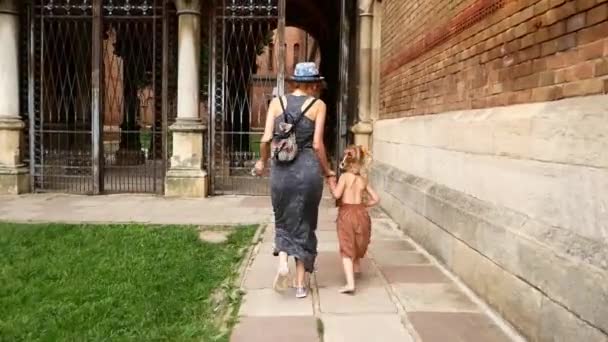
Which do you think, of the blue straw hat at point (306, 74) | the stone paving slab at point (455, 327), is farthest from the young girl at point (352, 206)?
the stone paving slab at point (455, 327)

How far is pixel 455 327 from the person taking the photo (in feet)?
13.5

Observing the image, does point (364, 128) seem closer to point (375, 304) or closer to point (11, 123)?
point (11, 123)

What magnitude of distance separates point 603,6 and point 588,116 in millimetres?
563

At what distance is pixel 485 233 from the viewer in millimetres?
4598

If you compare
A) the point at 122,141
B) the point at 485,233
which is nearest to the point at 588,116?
the point at 485,233

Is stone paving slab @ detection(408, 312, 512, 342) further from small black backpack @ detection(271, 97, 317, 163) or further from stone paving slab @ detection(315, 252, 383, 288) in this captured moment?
small black backpack @ detection(271, 97, 317, 163)

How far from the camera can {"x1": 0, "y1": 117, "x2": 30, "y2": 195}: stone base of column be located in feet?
35.8

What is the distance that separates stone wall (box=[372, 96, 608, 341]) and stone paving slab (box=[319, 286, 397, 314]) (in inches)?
28.6

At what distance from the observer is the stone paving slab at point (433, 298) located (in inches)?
178

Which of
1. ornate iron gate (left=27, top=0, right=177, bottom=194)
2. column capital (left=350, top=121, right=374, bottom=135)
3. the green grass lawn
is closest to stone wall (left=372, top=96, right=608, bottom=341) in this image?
the green grass lawn

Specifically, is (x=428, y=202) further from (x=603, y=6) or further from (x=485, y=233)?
(x=603, y=6)

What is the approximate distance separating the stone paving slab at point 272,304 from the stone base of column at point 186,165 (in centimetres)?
608

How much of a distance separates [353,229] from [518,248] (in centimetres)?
146

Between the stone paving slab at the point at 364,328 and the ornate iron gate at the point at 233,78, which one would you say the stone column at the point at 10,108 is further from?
the stone paving slab at the point at 364,328
